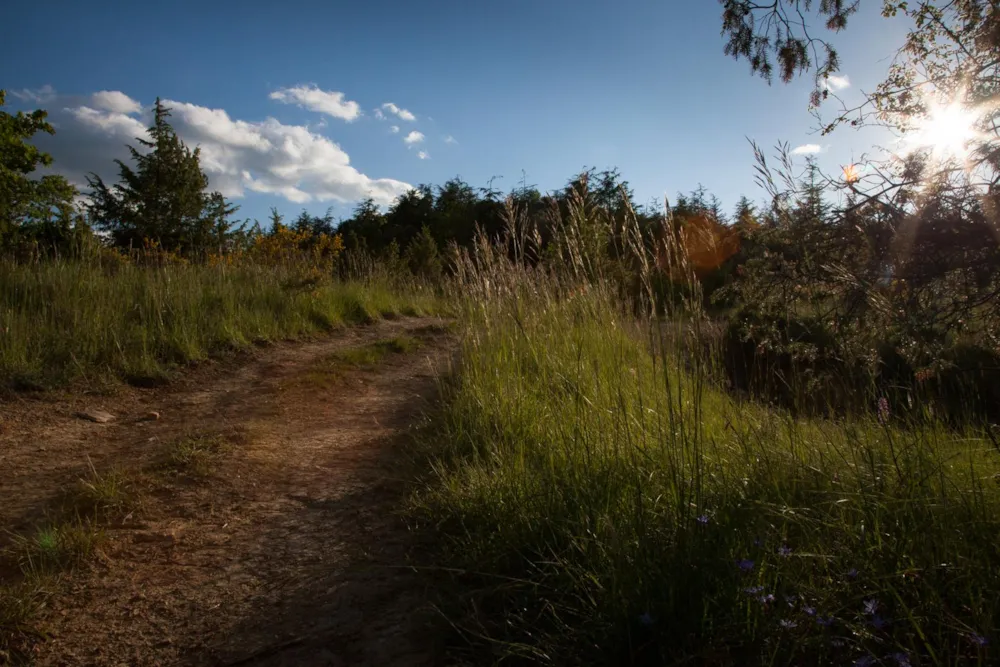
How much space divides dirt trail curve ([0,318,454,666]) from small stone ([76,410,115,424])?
76 mm

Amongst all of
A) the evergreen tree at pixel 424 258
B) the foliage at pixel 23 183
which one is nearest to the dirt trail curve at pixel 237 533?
the evergreen tree at pixel 424 258

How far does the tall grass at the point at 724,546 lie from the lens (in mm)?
1511

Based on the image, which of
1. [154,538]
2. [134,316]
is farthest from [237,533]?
[134,316]

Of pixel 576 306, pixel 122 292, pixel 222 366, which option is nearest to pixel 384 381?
pixel 222 366

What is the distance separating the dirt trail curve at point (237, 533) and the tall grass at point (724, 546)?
0.94 ft

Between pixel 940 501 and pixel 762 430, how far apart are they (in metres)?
0.78

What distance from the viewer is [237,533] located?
255cm

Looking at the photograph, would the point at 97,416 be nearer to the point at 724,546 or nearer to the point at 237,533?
the point at 237,533

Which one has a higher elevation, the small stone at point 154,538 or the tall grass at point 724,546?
the tall grass at point 724,546

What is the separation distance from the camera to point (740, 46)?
13.2 feet

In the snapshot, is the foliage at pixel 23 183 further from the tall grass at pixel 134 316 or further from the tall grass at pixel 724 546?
the tall grass at pixel 724 546

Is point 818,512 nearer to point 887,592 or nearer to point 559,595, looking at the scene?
point 887,592

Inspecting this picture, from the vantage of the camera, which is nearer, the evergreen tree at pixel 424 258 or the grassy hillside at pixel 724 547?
the grassy hillside at pixel 724 547

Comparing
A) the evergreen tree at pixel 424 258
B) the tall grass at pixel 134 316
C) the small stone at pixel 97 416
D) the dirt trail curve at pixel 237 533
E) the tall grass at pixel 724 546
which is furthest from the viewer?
the evergreen tree at pixel 424 258
